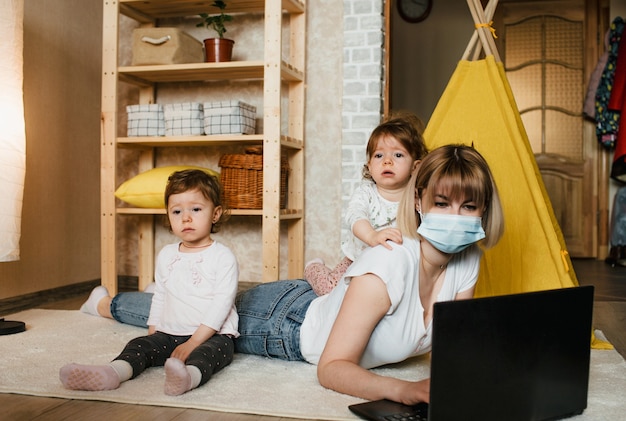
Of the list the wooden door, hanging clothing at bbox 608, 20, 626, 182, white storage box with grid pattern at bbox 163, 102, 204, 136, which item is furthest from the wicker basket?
the wooden door

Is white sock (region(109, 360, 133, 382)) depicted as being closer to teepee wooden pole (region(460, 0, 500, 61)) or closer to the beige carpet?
the beige carpet

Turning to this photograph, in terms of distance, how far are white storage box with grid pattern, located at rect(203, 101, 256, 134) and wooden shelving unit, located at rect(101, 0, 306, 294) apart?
45 mm

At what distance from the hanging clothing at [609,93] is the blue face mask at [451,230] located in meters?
4.05

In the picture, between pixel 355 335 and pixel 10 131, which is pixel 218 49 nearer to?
pixel 10 131

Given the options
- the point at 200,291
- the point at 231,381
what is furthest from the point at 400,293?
the point at 200,291

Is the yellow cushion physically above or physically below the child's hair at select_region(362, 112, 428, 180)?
below

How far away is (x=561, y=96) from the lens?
17.0 feet

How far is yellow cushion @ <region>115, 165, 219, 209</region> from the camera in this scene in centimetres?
281

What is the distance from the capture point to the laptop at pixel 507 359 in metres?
1.06

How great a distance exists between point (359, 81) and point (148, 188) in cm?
105

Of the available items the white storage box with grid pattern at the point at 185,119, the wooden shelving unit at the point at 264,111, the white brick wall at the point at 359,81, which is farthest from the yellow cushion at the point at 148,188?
the white brick wall at the point at 359,81

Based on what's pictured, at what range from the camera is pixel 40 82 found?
2828 millimetres

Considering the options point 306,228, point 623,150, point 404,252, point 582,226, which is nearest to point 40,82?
point 306,228

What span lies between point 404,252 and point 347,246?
0.81 metres
